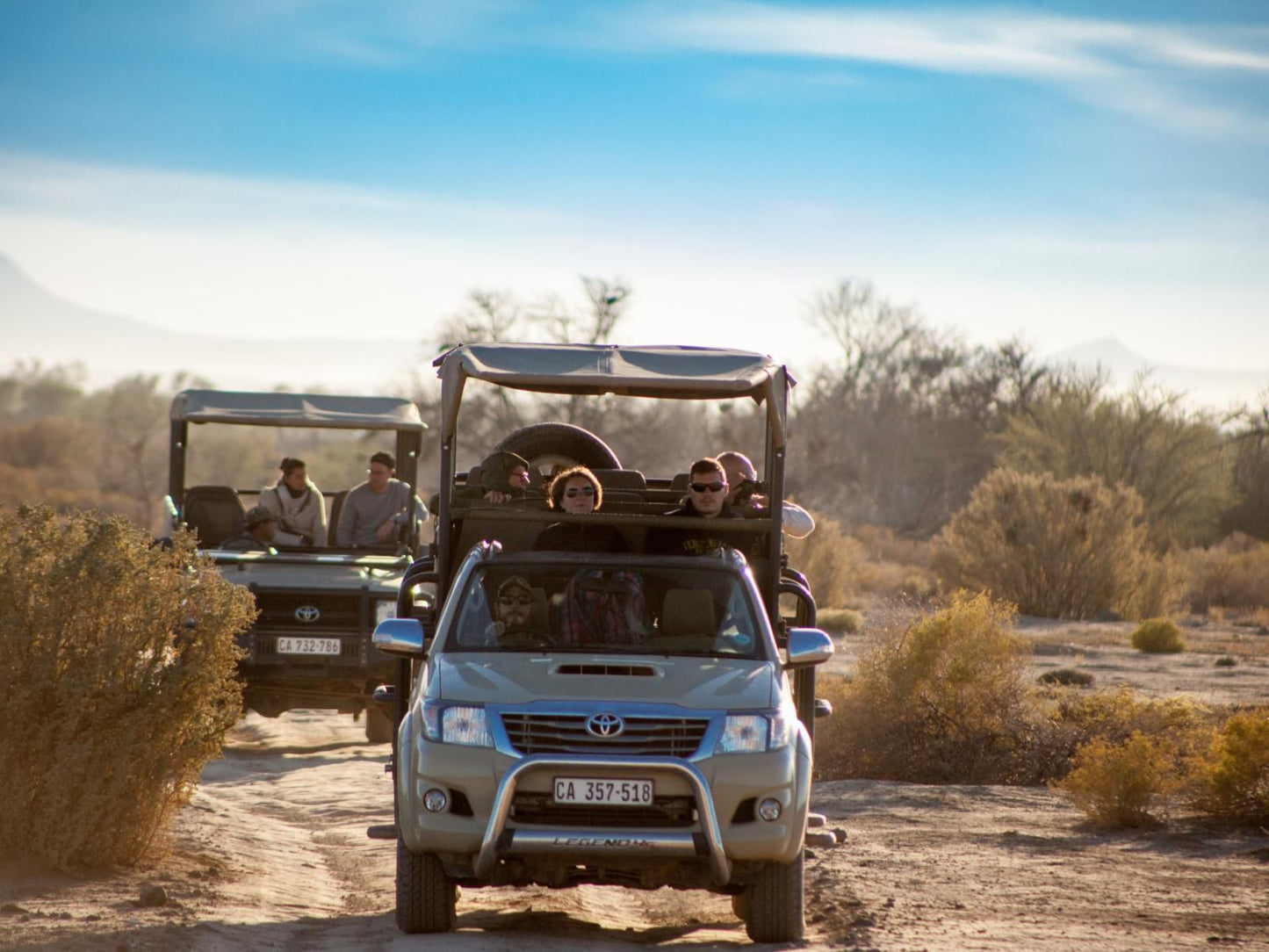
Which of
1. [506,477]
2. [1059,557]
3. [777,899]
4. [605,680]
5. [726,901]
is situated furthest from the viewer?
[1059,557]

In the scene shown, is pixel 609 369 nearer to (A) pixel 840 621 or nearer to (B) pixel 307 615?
(B) pixel 307 615

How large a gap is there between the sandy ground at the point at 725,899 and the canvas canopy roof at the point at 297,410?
3.40 m

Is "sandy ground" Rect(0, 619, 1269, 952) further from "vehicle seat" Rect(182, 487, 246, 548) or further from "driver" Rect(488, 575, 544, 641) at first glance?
"vehicle seat" Rect(182, 487, 246, 548)

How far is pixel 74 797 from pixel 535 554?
238 centimetres

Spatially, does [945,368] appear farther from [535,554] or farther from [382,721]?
[535,554]

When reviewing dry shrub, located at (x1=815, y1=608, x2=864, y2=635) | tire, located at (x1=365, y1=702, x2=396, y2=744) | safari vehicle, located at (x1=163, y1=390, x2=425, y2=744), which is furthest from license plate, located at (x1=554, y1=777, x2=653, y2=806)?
dry shrub, located at (x1=815, y1=608, x2=864, y2=635)

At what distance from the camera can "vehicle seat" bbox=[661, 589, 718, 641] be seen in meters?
6.97

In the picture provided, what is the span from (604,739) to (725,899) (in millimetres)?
2215

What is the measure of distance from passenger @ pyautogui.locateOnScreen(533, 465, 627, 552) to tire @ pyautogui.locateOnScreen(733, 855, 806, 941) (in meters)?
1.91

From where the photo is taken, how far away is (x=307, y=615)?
12469mm

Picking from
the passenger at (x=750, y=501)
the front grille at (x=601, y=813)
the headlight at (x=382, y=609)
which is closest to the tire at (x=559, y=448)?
the passenger at (x=750, y=501)

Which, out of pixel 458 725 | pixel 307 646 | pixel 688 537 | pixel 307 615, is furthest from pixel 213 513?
pixel 458 725

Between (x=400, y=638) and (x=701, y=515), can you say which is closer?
(x=400, y=638)

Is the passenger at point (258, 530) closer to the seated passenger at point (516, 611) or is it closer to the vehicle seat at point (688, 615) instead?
the seated passenger at point (516, 611)
